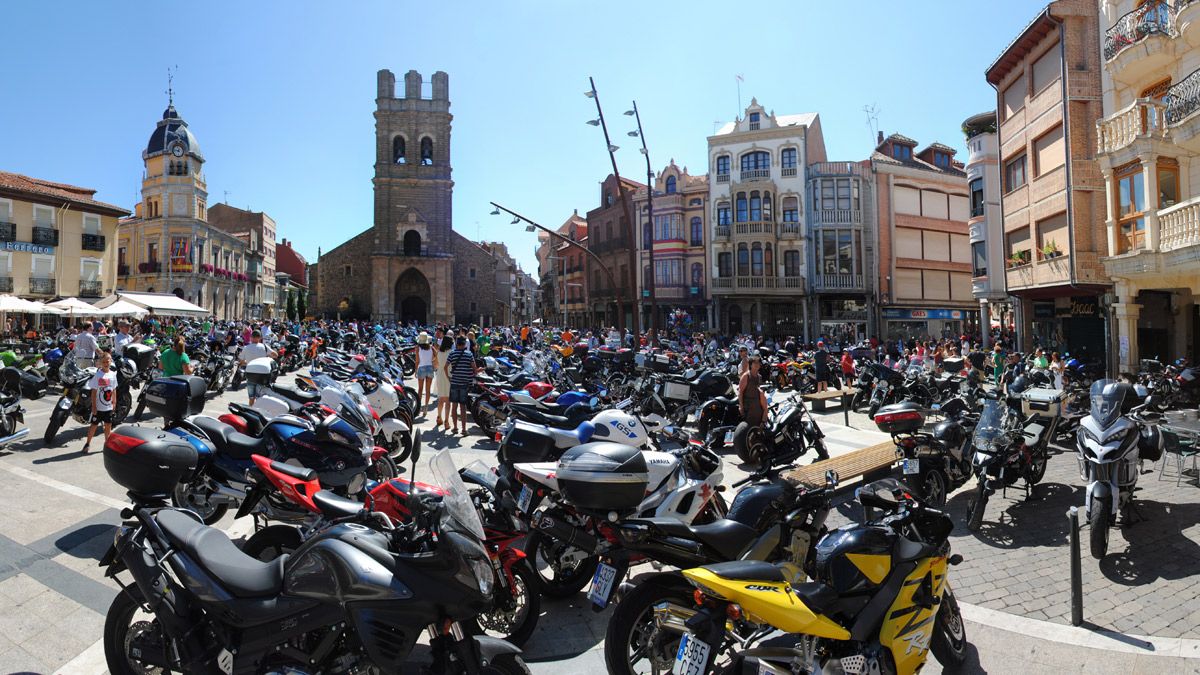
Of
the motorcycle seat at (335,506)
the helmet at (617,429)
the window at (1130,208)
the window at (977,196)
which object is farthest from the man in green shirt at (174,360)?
the window at (977,196)

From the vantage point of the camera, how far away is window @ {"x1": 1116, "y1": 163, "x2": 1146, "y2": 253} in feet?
46.2

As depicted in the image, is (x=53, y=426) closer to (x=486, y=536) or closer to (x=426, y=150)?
(x=486, y=536)

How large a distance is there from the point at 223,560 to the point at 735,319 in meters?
37.0

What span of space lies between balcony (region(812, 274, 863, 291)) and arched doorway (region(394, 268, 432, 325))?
1381 inches

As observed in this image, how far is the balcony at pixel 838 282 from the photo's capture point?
35906mm

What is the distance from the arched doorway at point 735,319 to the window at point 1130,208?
2372 cm

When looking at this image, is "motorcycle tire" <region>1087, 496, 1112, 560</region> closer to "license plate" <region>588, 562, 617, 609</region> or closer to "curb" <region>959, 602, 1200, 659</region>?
"curb" <region>959, 602, 1200, 659</region>

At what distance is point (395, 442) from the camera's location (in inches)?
330

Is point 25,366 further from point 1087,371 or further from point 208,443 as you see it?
point 1087,371

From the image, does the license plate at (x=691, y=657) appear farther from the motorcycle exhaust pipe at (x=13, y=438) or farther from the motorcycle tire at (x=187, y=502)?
the motorcycle exhaust pipe at (x=13, y=438)

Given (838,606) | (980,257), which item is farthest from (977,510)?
(980,257)

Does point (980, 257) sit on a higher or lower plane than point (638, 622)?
higher

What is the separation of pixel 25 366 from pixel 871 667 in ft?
55.3

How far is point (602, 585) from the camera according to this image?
11.2 feet
